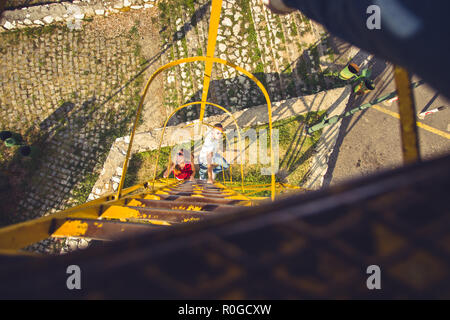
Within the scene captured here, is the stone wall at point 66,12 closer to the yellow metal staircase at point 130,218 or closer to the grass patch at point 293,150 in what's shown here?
the grass patch at point 293,150

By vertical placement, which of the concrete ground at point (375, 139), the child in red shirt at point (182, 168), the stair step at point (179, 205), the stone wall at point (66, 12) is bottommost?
the stair step at point (179, 205)

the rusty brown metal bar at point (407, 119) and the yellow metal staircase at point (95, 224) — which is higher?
the rusty brown metal bar at point (407, 119)

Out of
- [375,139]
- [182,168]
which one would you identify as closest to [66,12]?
[182,168]

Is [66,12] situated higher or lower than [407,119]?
higher

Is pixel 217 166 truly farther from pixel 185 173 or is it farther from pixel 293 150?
pixel 293 150

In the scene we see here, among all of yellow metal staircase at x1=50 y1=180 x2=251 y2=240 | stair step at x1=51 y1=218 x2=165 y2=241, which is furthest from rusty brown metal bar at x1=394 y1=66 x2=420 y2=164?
stair step at x1=51 y1=218 x2=165 y2=241

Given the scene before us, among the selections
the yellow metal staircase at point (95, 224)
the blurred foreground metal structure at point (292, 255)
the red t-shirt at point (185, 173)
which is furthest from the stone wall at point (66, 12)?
the blurred foreground metal structure at point (292, 255)

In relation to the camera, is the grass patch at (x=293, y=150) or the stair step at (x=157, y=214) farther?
the grass patch at (x=293, y=150)
